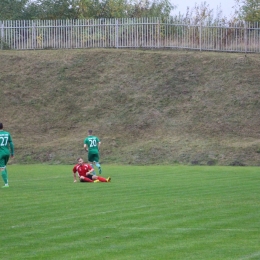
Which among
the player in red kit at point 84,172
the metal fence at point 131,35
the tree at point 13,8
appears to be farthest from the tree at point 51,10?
the player in red kit at point 84,172

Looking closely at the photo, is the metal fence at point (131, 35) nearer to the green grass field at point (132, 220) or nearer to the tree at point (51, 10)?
the tree at point (51, 10)

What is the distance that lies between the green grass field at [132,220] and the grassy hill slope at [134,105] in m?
15.5

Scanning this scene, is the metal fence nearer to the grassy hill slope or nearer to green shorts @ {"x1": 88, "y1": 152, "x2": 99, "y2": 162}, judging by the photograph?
the grassy hill slope

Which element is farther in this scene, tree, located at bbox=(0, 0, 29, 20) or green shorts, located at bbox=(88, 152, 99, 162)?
tree, located at bbox=(0, 0, 29, 20)

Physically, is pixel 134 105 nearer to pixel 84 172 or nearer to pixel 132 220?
pixel 84 172

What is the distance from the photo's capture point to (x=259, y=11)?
6012cm

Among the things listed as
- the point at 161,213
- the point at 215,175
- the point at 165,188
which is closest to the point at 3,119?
the point at 215,175

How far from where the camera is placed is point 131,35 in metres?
52.4

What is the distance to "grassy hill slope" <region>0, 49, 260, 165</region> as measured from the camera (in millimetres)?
40312

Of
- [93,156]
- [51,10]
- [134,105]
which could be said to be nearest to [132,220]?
[93,156]

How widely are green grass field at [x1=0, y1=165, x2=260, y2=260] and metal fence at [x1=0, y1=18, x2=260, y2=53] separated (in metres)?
27.0

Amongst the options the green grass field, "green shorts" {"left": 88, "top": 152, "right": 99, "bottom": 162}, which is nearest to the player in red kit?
the green grass field

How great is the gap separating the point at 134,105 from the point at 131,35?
8.42 m

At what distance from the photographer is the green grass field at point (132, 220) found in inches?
440
